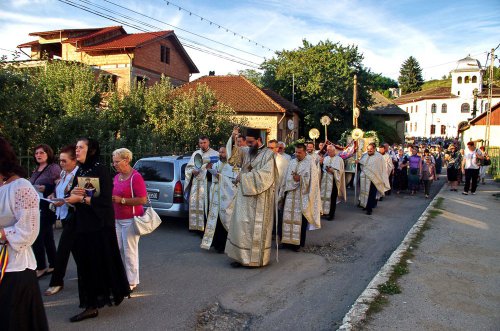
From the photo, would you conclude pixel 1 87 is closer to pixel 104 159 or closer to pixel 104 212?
pixel 104 159

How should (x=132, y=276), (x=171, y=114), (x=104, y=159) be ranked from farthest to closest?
(x=171, y=114) → (x=104, y=159) → (x=132, y=276)

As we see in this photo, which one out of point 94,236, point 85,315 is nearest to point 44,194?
point 94,236

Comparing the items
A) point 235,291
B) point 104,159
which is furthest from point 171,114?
point 235,291

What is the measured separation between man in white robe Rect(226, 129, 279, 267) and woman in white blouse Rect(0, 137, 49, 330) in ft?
12.3

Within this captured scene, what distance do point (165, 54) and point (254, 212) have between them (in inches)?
1197

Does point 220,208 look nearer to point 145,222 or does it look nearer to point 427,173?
point 145,222

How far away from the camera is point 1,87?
1023cm

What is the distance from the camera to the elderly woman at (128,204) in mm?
5156

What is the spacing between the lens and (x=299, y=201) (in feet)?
26.6

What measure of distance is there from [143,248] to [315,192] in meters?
3.25

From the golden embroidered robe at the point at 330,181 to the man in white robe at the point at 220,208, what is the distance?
4089 millimetres

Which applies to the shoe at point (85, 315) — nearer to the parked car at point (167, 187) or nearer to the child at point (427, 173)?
the parked car at point (167, 187)

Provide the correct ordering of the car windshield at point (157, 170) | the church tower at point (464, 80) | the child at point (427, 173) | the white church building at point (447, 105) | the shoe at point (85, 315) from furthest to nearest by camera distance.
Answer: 1. the white church building at point (447, 105)
2. the church tower at point (464, 80)
3. the child at point (427, 173)
4. the car windshield at point (157, 170)
5. the shoe at point (85, 315)

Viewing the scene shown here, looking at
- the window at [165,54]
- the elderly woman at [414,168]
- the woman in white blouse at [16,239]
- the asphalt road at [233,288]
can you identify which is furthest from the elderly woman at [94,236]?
the window at [165,54]
